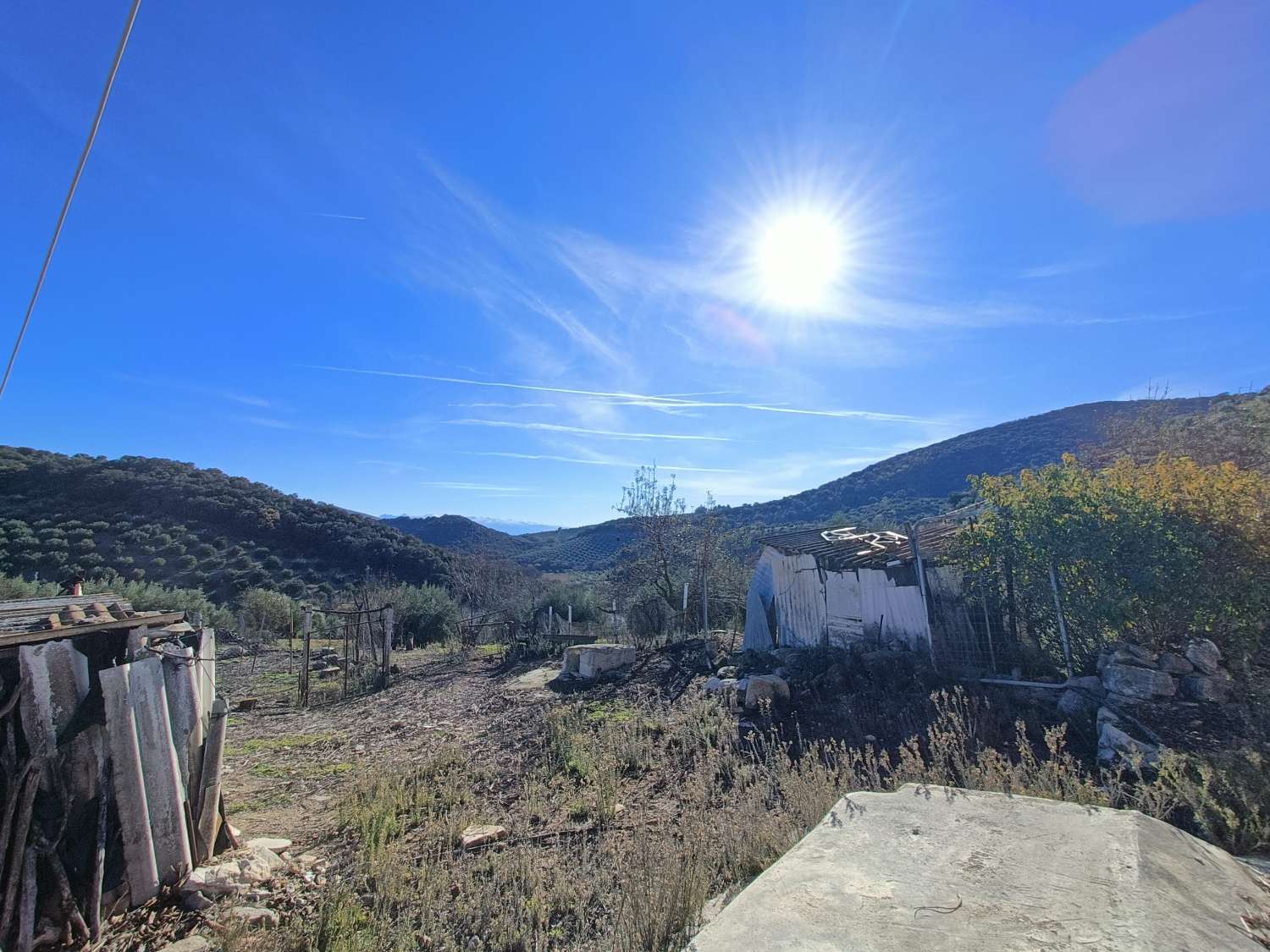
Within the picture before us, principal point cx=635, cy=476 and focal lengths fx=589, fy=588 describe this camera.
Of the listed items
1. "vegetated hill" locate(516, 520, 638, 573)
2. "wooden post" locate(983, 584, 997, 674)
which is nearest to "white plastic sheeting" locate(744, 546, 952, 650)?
"wooden post" locate(983, 584, 997, 674)

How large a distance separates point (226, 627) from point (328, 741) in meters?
15.3

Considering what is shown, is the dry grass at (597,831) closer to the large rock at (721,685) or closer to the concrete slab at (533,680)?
the large rock at (721,685)

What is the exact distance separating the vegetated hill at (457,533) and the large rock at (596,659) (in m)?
35.3

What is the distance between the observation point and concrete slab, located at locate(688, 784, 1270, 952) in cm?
199

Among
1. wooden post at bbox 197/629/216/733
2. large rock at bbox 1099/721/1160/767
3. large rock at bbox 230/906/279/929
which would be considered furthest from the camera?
large rock at bbox 1099/721/1160/767

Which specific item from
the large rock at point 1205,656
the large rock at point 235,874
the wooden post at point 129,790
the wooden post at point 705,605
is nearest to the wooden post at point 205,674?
the wooden post at point 129,790

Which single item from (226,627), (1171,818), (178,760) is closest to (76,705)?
(178,760)

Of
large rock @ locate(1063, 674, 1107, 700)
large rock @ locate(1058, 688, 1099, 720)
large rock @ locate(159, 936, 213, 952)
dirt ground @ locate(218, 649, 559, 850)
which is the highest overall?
large rock @ locate(1063, 674, 1107, 700)

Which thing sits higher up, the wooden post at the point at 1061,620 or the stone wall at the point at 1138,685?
the wooden post at the point at 1061,620

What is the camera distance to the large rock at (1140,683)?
6035 millimetres

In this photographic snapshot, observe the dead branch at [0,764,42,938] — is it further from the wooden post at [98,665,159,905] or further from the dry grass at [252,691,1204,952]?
the dry grass at [252,691,1204,952]

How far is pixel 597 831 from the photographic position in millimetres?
4949

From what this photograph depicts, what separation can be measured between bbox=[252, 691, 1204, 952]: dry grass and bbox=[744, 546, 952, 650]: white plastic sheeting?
2.58 m

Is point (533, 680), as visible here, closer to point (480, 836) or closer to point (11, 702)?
point (480, 836)
